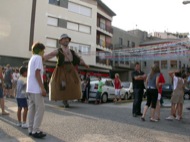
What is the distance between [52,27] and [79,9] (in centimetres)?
622

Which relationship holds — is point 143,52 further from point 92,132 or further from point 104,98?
point 92,132

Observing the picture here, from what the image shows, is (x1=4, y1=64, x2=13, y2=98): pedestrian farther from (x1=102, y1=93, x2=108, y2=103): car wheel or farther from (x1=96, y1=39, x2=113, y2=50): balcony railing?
(x1=96, y1=39, x2=113, y2=50): balcony railing

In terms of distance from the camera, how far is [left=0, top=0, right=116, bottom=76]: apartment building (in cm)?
3334

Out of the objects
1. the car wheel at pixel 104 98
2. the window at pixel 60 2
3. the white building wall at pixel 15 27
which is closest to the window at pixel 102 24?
the window at pixel 60 2

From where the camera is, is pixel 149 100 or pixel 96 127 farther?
pixel 149 100

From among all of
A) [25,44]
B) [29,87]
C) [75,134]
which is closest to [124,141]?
[75,134]

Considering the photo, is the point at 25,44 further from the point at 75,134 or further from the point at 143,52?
the point at 75,134

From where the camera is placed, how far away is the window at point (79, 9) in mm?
40156

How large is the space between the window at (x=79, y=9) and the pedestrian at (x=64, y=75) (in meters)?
35.4

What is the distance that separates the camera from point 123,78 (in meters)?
56.2

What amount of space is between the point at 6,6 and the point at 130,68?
95.6 feet

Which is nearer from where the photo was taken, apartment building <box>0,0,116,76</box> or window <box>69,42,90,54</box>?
apartment building <box>0,0,116,76</box>

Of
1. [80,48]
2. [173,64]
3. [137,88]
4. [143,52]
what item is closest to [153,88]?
[137,88]

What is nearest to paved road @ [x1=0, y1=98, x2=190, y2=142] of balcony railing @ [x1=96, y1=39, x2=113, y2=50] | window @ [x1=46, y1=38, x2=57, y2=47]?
window @ [x1=46, y1=38, x2=57, y2=47]
